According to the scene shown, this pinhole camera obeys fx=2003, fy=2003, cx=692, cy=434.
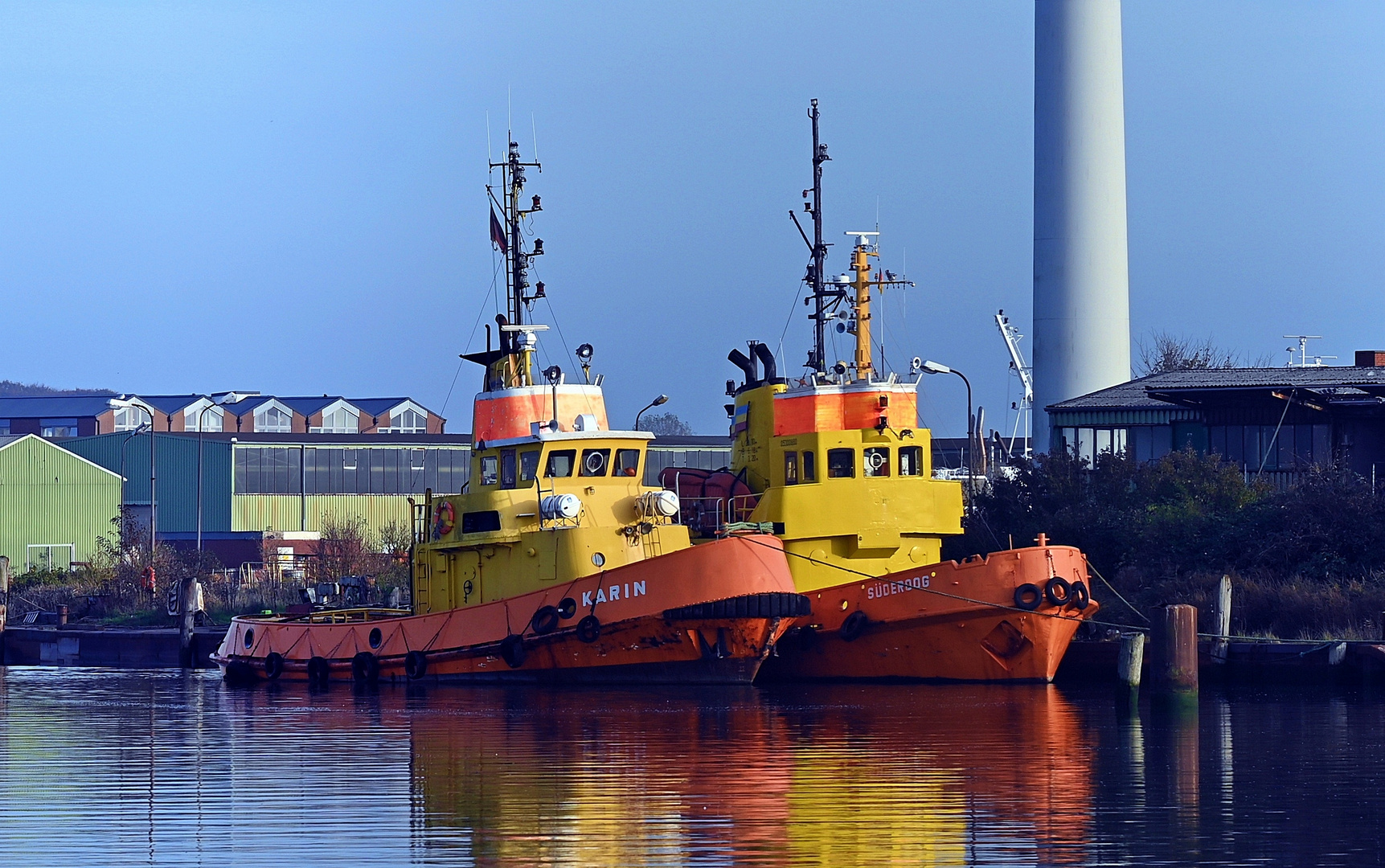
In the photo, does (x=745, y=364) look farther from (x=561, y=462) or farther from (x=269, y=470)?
(x=269, y=470)

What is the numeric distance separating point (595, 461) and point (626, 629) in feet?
9.10

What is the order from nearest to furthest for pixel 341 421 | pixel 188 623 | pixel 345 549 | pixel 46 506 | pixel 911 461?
pixel 911 461, pixel 188 623, pixel 345 549, pixel 46 506, pixel 341 421

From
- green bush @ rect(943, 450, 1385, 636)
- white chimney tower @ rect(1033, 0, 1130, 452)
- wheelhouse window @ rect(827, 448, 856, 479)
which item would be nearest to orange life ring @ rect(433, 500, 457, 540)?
wheelhouse window @ rect(827, 448, 856, 479)

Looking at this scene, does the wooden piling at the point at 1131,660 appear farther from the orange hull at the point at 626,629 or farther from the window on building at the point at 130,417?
Result: the window on building at the point at 130,417

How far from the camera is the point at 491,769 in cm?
1970

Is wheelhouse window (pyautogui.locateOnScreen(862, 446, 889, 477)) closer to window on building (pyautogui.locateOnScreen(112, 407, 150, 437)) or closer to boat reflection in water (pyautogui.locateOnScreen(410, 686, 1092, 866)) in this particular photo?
boat reflection in water (pyautogui.locateOnScreen(410, 686, 1092, 866))

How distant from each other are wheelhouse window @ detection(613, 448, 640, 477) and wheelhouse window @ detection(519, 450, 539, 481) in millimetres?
1207

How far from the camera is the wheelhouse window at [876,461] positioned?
102 ft

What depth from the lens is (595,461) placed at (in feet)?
97.4

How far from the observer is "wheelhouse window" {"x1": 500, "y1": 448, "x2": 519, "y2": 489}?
2984cm

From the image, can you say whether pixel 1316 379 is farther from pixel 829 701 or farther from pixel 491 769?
pixel 491 769

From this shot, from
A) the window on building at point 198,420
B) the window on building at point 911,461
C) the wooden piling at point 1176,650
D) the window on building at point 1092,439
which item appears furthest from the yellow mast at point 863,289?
the window on building at point 198,420

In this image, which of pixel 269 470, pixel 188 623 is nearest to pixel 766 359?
pixel 188 623

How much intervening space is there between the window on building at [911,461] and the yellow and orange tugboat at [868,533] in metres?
0.02
